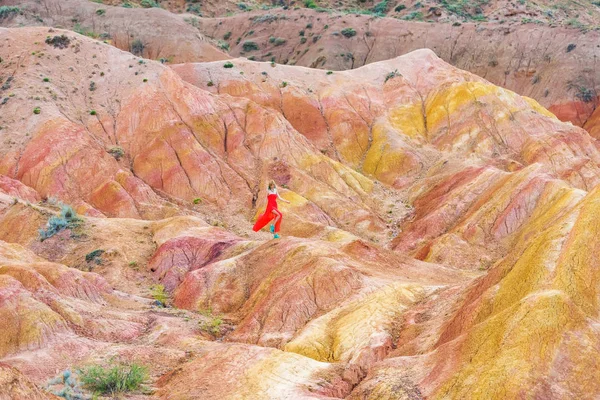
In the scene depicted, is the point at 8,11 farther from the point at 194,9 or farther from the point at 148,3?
the point at 194,9

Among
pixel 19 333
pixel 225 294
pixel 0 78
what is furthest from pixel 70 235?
pixel 0 78

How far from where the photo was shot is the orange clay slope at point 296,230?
15797 mm

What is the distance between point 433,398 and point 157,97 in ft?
146

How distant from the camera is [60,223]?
110 ft

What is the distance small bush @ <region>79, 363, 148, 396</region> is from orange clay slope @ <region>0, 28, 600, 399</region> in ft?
2.09

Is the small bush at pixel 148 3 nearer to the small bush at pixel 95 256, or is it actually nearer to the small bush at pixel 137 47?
the small bush at pixel 137 47

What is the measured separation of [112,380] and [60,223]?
778 inches

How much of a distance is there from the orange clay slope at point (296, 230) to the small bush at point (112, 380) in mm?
Result: 637

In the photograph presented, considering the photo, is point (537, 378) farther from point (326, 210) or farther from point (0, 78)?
point (0, 78)

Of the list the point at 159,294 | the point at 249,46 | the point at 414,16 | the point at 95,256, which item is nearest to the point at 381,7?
the point at 414,16

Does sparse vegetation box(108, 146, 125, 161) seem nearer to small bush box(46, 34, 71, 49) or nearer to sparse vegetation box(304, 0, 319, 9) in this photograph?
small bush box(46, 34, 71, 49)

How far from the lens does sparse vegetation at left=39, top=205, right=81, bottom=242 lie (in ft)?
109

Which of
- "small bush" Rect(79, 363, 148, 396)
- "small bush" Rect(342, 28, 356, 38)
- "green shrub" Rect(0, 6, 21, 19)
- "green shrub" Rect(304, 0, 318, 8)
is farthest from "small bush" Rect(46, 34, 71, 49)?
"green shrub" Rect(304, 0, 318, 8)

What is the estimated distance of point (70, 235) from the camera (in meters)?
33.2
